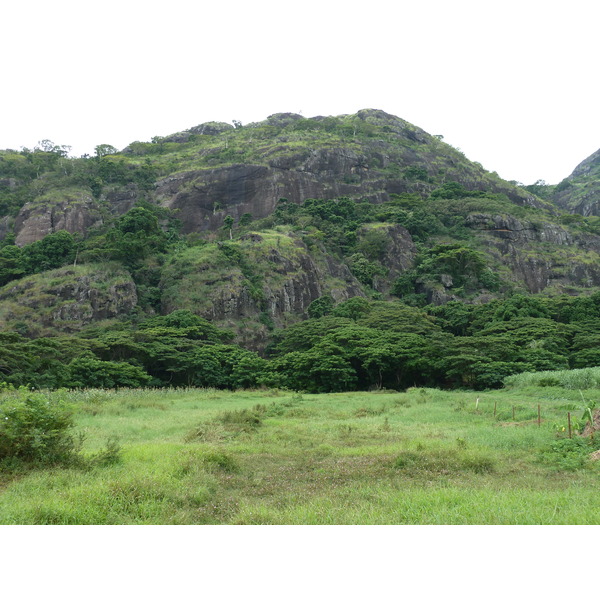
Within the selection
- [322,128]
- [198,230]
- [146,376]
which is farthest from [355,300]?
[322,128]

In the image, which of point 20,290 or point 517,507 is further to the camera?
point 20,290

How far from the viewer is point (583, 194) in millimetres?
119438

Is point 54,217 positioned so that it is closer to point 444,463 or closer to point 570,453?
point 444,463

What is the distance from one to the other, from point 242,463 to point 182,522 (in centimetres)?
406

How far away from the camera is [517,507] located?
20.8 feet

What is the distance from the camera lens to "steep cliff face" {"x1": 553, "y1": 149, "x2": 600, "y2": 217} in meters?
112

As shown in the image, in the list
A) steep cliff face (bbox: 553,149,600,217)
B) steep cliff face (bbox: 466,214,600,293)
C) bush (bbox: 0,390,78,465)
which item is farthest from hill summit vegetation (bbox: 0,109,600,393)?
bush (bbox: 0,390,78,465)

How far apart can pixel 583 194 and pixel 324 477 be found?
137934 millimetres

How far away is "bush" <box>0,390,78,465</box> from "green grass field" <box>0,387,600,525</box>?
0.47m

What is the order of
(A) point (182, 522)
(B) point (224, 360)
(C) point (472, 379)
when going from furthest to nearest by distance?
(B) point (224, 360) → (C) point (472, 379) → (A) point (182, 522)

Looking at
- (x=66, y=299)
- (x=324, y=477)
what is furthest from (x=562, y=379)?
(x=66, y=299)

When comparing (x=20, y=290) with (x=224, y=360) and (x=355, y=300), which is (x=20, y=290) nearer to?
(x=224, y=360)

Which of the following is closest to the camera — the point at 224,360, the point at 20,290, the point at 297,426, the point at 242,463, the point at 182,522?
the point at 182,522

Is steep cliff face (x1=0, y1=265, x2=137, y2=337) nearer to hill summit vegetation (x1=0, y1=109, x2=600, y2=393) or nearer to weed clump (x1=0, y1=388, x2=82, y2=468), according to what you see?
hill summit vegetation (x1=0, y1=109, x2=600, y2=393)
